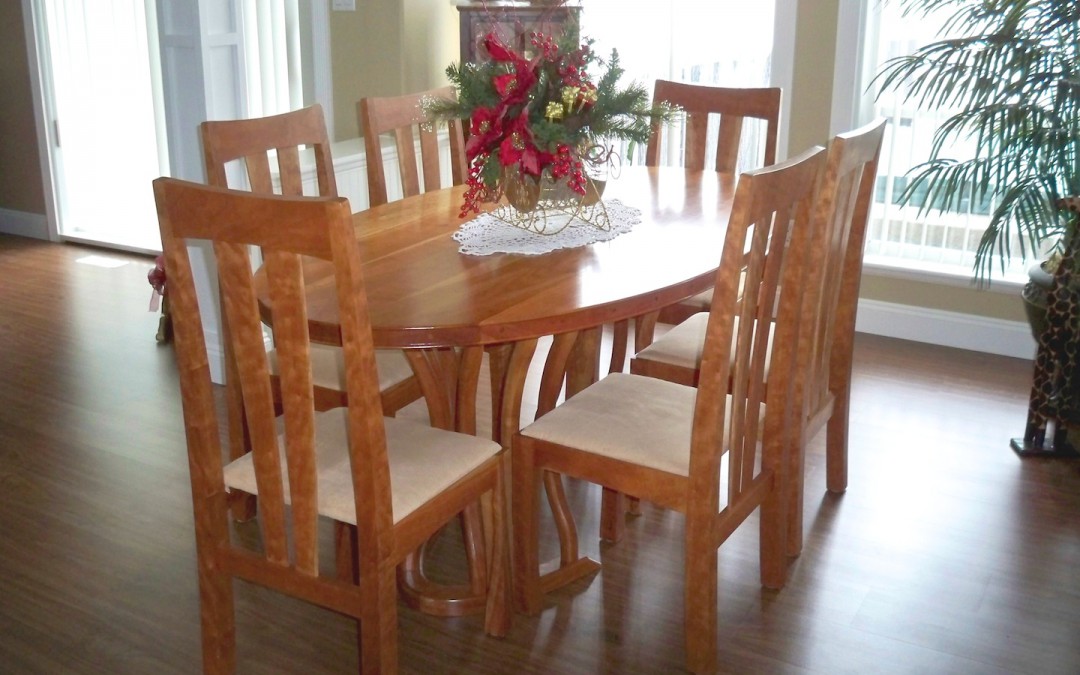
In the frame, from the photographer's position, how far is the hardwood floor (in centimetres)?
231

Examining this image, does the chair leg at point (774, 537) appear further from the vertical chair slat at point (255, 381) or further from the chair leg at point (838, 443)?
the vertical chair slat at point (255, 381)

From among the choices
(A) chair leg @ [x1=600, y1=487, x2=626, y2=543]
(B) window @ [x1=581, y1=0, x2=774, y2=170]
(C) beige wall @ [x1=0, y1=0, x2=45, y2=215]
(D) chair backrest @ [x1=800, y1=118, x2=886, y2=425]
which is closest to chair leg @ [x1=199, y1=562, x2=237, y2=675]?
(A) chair leg @ [x1=600, y1=487, x2=626, y2=543]

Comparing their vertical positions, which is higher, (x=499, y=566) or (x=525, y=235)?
(x=525, y=235)

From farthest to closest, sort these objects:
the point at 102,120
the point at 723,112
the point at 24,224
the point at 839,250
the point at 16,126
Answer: the point at 24,224, the point at 16,126, the point at 102,120, the point at 723,112, the point at 839,250

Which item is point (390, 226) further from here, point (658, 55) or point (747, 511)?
point (658, 55)

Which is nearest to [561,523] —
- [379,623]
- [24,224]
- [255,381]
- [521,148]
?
[379,623]

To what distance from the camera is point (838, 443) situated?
2.94m

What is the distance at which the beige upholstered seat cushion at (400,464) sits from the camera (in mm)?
1964

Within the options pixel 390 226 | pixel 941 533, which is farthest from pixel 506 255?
pixel 941 533

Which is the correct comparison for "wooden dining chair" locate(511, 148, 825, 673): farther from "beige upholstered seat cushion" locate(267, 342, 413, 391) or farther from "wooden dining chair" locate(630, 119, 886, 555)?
"beige upholstered seat cushion" locate(267, 342, 413, 391)

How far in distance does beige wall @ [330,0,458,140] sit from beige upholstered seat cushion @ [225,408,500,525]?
256 cm

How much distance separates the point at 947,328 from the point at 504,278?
245 centimetres

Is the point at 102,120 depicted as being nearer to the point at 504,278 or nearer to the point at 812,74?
the point at 812,74

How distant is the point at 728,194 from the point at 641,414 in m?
0.97
